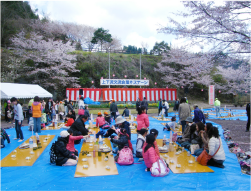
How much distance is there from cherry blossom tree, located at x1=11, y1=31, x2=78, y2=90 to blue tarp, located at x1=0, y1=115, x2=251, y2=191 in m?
17.0

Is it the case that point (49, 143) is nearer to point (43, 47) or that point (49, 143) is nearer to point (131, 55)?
point (43, 47)

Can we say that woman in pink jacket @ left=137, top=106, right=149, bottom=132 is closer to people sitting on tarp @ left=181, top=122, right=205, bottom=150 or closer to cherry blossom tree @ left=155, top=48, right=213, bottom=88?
people sitting on tarp @ left=181, top=122, right=205, bottom=150

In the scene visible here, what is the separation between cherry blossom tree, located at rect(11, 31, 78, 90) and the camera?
19.7 m

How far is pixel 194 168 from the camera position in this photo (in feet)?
14.9

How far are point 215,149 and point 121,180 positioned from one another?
2.40m

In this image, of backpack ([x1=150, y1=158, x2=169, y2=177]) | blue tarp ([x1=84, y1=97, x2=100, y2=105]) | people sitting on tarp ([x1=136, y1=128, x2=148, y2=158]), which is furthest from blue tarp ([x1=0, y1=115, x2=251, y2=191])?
blue tarp ([x1=84, y1=97, x2=100, y2=105])

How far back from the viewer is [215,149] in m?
4.50

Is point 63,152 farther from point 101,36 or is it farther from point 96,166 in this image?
point 101,36

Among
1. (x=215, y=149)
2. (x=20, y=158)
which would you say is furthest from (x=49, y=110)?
(x=215, y=149)

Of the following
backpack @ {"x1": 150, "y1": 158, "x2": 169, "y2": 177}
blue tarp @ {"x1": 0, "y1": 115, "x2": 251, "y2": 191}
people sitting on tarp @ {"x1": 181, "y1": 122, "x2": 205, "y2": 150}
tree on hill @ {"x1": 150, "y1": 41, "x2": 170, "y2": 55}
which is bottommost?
blue tarp @ {"x1": 0, "y1": 115, "x2": 251, "y2": 191}

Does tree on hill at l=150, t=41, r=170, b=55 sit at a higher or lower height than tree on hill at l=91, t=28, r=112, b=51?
lower

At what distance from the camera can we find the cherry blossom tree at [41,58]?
19703mm

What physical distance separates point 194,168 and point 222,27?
4.65 m

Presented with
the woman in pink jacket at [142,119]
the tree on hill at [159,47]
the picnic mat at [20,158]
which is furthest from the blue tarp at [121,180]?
the tree on hill at [159,47]
